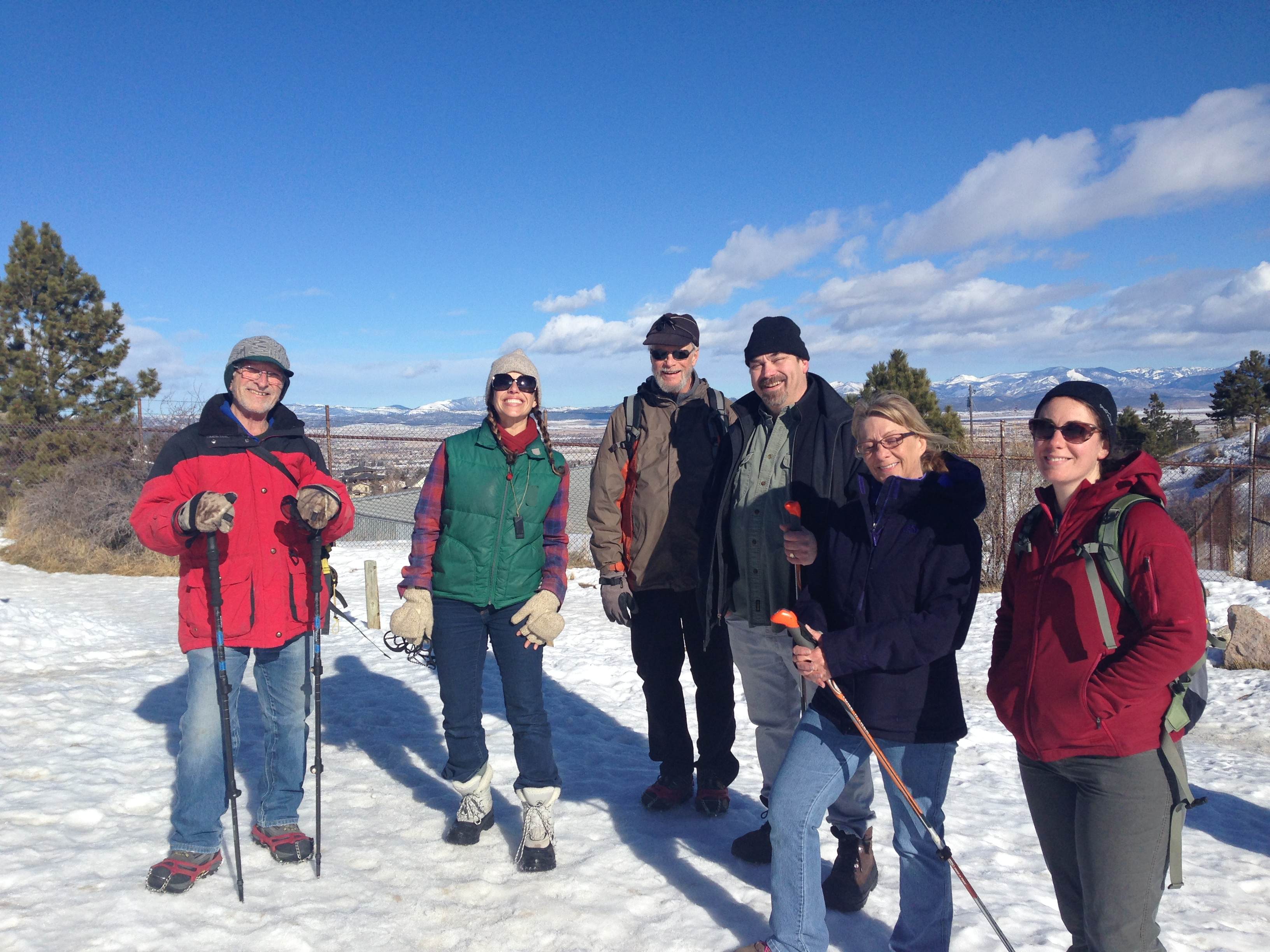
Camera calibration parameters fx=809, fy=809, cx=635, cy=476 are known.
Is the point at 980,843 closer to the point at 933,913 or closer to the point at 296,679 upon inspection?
the point at 933,913

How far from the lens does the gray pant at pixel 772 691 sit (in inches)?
122

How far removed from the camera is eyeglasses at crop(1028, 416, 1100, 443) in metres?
2.07

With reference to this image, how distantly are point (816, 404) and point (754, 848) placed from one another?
6.11 ft

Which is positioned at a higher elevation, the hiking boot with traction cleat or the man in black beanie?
the man in black beanie

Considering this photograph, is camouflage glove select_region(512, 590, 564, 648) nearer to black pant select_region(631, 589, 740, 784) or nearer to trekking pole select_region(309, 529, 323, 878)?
black pant select_region(631, 589, 740, 784)

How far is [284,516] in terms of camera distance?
3.17 m

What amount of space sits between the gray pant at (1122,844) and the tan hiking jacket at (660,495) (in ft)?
6.14

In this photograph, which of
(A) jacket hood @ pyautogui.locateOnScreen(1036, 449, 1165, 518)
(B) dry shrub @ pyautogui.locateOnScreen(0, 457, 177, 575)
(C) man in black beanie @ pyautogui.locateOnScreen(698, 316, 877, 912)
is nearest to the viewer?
(A) jacket hood @ pyautogui.locateOnScreen(1036, 449, 1165, 518)

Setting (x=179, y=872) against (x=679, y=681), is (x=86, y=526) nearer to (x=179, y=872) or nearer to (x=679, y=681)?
(x=179, y=872)

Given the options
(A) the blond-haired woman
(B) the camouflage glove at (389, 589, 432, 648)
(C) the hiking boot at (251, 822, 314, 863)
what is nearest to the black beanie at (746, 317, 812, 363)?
(A) the blond-haired woman

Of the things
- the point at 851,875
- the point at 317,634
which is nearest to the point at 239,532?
the point at 317,634

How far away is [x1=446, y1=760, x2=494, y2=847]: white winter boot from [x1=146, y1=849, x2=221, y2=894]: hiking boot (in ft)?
3.12

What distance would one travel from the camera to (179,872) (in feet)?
9.86

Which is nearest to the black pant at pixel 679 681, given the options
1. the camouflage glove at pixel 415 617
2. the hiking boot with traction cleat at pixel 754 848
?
the hiking boot with traction cleat at pixel 754 848
